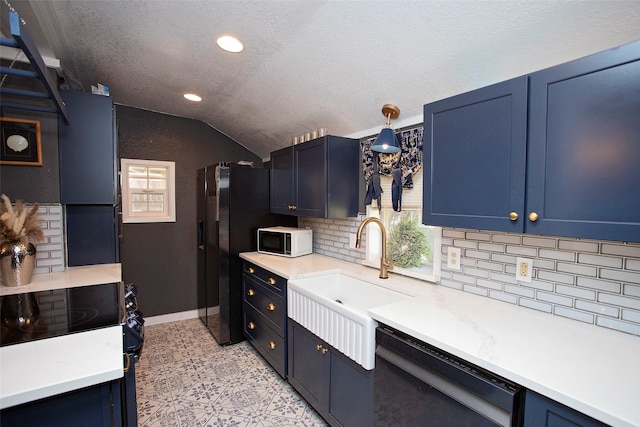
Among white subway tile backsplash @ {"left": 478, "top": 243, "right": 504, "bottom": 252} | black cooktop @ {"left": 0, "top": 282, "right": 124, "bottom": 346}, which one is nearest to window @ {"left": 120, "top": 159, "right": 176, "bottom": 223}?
black cooktop @ {"left": 0, "top": 282, "right": 124, "bottom": 346}

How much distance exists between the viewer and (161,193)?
3.63m

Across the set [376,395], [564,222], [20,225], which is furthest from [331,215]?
[20,225]

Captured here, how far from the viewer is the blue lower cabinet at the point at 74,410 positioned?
2.91ft

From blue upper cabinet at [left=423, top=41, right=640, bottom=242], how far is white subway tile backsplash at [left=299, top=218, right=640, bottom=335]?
0.37 m

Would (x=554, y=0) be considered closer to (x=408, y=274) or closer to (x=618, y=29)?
(x=618, y=29)

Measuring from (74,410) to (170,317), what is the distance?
2.99m

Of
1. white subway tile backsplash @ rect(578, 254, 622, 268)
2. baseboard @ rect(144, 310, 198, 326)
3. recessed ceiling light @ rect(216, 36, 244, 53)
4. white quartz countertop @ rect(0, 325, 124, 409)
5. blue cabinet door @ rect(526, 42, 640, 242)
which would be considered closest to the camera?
white quartz countertop @ rect(0, 325, 124, 409)

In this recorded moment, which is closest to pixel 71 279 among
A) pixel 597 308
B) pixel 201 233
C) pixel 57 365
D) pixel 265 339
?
pixel 57 365

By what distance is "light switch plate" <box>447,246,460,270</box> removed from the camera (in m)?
1.90

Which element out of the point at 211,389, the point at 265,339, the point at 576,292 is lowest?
the point at 211,389

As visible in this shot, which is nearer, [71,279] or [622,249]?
[622,249]

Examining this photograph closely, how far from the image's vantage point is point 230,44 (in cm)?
195

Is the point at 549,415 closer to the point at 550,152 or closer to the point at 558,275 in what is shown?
the point at 558,275

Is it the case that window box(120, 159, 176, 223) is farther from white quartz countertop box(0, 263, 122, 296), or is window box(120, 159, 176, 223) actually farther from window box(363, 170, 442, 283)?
window box(363, 170, 442, 283)
